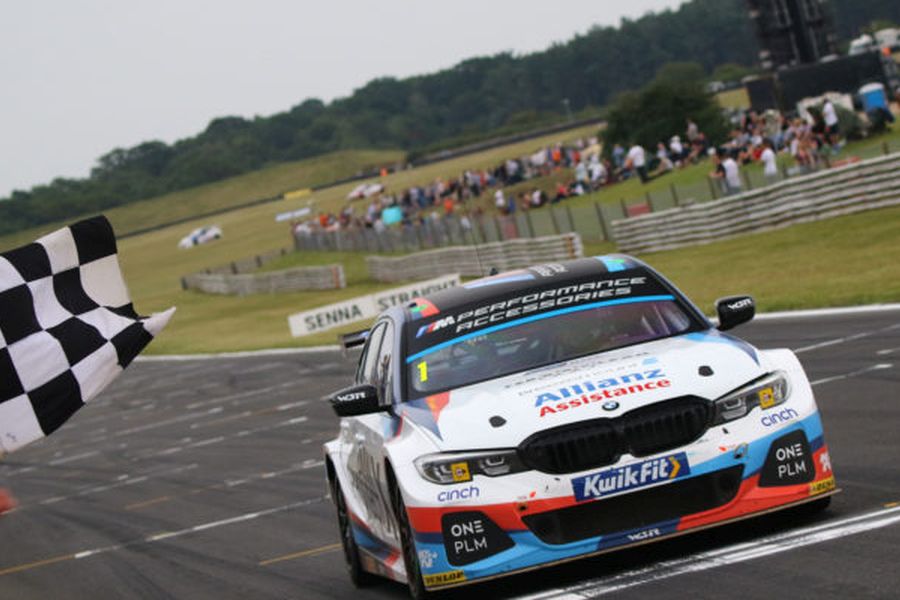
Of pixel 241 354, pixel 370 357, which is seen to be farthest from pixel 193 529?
pixel 241 354

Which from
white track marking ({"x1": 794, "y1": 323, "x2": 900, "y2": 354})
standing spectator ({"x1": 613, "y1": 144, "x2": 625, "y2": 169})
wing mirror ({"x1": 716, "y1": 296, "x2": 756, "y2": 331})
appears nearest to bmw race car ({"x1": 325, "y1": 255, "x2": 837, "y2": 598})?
wing mirror ({"x1": 716, "y1": 296, "x2": 756, "y2": 331})

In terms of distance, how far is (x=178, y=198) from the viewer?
15488 cm

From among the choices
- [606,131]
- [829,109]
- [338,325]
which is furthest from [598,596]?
[606,131]

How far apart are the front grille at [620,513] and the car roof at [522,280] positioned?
6.07ft

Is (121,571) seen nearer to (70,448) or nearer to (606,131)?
(70,448)

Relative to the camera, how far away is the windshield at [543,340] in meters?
8.35

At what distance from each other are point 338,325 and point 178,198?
120 meters

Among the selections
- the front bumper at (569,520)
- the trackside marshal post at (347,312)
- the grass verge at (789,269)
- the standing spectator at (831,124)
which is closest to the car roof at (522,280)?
the front bumper at (569,520)

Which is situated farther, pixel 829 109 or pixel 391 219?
pixel 391 219

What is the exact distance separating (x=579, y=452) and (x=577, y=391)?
354mm

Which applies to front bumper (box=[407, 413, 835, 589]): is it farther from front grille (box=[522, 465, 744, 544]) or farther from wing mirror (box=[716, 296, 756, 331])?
wing mirror (box=[716, 296, 756, 331])

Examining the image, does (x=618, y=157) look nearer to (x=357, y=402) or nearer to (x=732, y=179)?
(x=732, y=179)

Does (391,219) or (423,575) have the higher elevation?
(423,575)

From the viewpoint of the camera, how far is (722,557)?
23.7 feet
